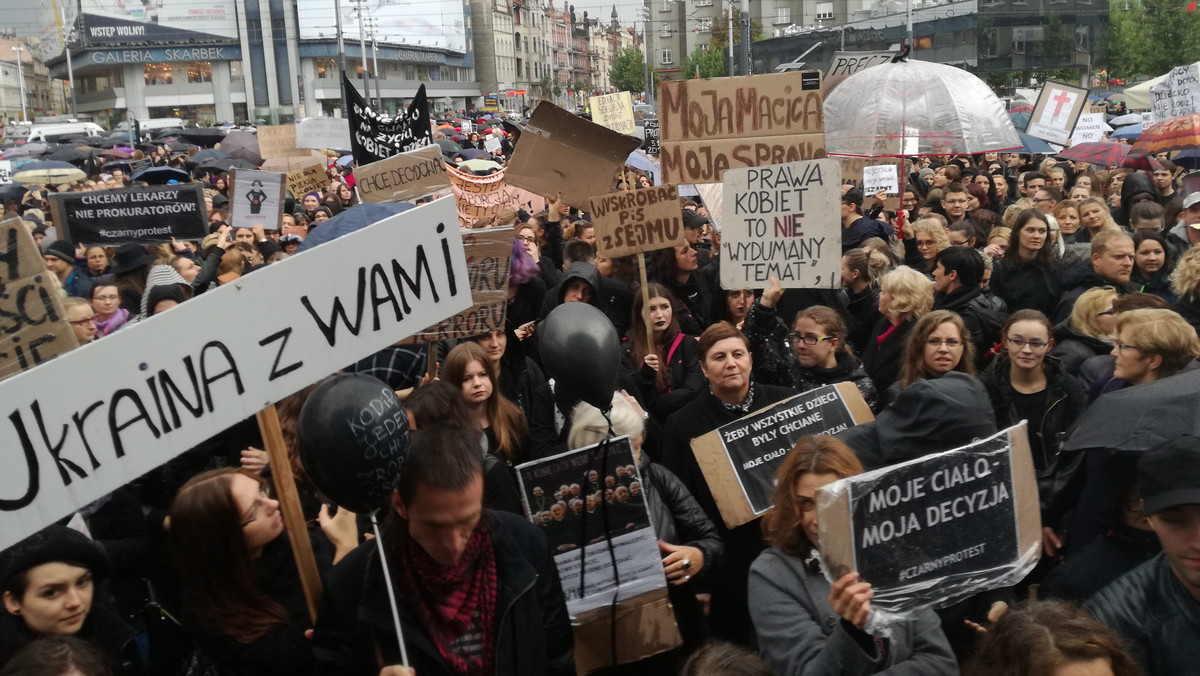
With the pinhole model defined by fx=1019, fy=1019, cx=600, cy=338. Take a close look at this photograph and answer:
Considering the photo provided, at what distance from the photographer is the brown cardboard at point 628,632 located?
3.20m

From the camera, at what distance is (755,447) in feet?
12.8

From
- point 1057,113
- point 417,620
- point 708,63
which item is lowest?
point 417,620

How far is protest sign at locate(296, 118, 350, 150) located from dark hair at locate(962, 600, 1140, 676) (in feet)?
50.5

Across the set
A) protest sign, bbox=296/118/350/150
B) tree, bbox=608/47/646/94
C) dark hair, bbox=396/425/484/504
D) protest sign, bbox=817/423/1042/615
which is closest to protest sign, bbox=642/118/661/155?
protest sign, bbox=296/118/350/150

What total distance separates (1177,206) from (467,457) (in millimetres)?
7412

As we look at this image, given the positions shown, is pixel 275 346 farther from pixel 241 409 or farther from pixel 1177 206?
pixel 1177 206

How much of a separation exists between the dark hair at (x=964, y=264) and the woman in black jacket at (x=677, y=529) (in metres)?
2.81

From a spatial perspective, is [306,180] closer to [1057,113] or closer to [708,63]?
[1057,113]

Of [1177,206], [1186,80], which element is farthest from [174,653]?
[1186,80]

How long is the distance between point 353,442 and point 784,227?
3623mm

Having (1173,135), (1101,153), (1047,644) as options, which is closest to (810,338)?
(1047,644)

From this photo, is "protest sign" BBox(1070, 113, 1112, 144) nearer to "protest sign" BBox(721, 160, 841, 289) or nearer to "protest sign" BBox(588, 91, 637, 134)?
"protest sign" BBox(588, 91, 637, 134)

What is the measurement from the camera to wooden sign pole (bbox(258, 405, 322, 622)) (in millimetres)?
2807

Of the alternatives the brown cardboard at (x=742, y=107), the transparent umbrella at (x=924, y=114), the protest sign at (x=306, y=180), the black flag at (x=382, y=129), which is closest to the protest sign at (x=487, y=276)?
the brown cardboard at (x=742, y=107)
